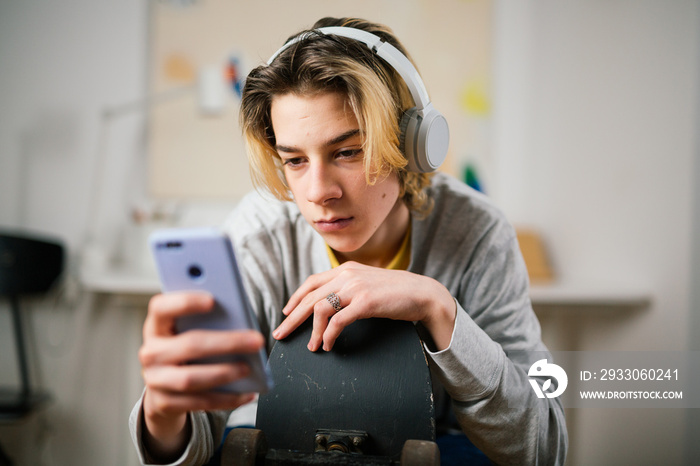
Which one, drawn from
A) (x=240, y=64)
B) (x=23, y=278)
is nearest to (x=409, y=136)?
(x=240, y=64)

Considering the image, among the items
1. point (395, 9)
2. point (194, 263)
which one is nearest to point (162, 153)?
point (395, 9)

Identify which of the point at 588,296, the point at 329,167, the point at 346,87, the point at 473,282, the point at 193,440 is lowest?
the point at 588,296

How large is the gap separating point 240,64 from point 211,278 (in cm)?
169

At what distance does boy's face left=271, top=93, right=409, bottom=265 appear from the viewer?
Answer: 705mm

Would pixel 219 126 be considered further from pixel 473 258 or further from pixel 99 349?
pixel 473 258

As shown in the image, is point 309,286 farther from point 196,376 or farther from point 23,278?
point 23,278

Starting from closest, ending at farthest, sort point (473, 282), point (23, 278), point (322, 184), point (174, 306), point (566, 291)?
point (174, 306) < point (322, 184) < point (473, 282) < point (566, 291) < point (23, 278)

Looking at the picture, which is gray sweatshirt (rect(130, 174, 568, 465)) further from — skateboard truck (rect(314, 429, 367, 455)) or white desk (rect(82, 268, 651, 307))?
white desk (rect(82, 268, 651, 307))

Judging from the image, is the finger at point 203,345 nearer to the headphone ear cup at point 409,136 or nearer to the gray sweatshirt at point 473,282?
the gray sweatshirt at point 473,282

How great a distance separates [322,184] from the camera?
703 millimetres

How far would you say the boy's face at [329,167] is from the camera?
2.31 ft

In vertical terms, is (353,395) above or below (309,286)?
below

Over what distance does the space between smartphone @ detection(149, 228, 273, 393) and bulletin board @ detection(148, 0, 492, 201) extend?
1.53 metres

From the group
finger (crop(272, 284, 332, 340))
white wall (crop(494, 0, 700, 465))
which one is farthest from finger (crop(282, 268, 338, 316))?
white wall (crop(494, 0, 700, 465))
